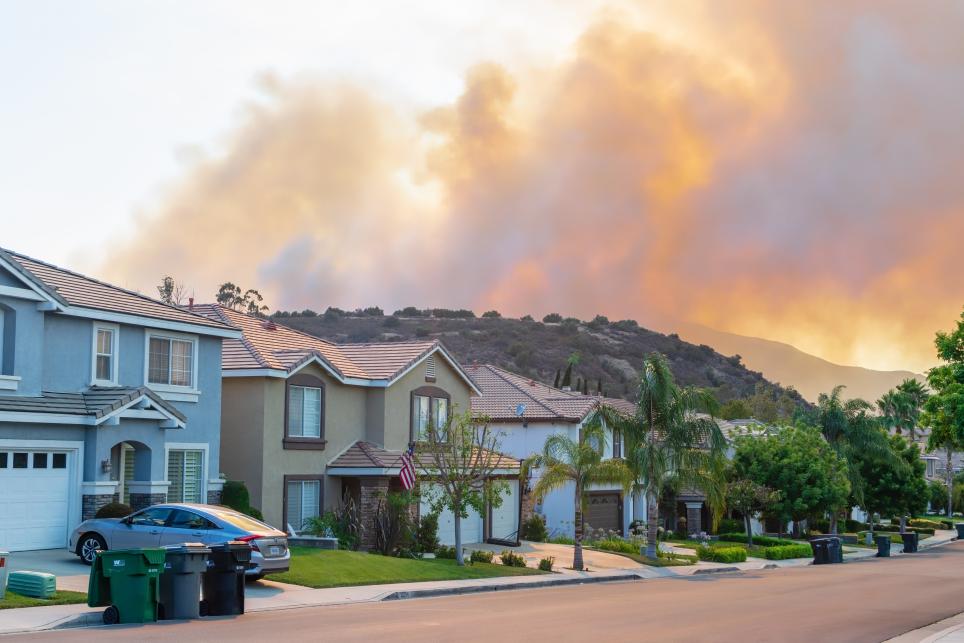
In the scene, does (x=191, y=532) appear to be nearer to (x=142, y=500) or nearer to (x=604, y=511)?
(x=142, y=500)

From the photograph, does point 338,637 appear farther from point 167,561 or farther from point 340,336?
point 340,336

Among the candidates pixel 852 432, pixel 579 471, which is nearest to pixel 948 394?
pixel 579 471

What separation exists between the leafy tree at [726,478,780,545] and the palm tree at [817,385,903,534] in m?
12.0

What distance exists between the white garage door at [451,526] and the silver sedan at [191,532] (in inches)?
589

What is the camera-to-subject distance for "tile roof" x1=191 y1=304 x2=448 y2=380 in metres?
35.6

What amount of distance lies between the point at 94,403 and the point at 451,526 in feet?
53.8

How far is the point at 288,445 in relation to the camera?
117ft

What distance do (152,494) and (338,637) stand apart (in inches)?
553

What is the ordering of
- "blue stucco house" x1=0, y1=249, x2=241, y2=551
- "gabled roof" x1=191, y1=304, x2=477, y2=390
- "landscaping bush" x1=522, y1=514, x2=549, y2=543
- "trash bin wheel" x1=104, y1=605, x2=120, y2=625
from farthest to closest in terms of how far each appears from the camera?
"landscaping bush" x1=522, y1=514, x2=549, y2=543
"gabled roof" x1=191, y1=304, x2=477, y2=390
"blue stucco house" x1=0, y1=249, x2=241, y2=551
"trash bin wheel" x1=104, y1=605, x2=120, y2=625

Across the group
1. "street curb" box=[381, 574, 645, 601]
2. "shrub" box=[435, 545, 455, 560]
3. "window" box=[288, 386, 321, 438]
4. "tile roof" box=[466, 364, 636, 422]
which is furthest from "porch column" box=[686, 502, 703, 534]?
"window" box=[288, 386, 321, 438]

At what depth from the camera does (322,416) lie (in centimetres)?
3719

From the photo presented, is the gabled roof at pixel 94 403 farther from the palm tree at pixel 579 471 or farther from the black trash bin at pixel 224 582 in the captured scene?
the palm tree at pixel 579 471

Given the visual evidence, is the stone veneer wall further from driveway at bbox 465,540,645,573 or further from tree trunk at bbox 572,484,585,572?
tree trunk at bbox 572,484,585,572

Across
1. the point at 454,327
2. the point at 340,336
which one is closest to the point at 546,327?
the point at 454,327
